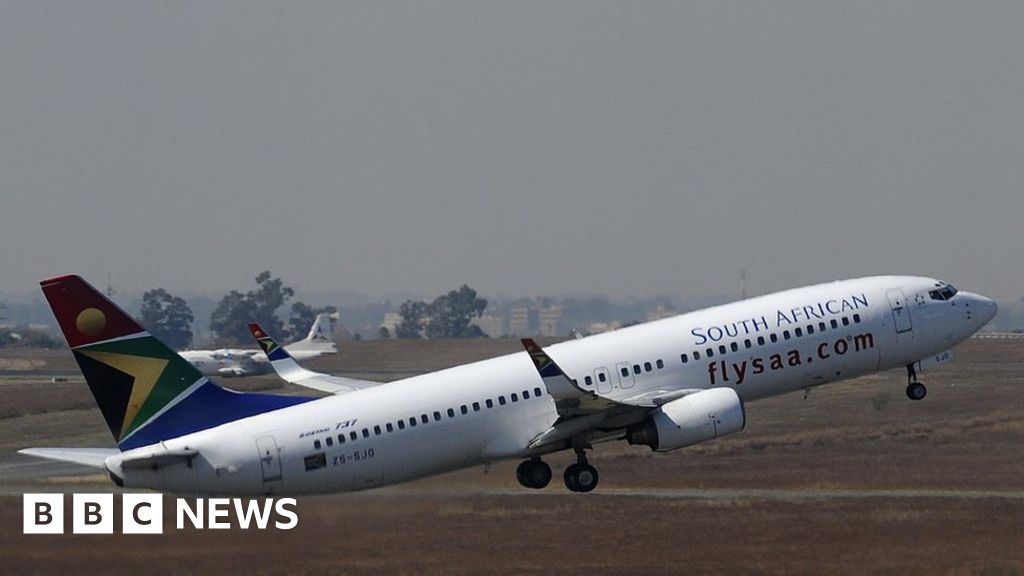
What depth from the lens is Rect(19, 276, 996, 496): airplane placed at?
5766 cm

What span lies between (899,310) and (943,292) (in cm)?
287

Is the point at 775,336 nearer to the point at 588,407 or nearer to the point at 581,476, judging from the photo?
the point at 588,407

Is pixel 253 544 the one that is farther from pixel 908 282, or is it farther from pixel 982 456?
pixel 982 456

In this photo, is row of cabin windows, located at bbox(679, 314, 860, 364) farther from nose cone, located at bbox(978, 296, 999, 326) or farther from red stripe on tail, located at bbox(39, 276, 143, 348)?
red stripe on tail, located at bbox(39, 276, 143, 348)

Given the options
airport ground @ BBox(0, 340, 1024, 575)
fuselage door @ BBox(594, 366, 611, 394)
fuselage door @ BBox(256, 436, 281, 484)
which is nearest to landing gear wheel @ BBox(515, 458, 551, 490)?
airport ground @ BBox(0, 340, 1024, 575)

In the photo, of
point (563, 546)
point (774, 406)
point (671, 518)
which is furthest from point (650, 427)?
point (774, 406)

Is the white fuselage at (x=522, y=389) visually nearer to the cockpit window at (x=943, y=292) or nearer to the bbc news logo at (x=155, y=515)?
the cockpit window at (x=943, y=292)

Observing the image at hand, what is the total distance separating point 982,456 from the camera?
91.1 metres

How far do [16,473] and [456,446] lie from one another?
138 feet

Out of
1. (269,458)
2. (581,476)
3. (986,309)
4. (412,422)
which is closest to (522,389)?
(412,422)

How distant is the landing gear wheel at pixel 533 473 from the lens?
6278 centimetres

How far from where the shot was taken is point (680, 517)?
74875mm

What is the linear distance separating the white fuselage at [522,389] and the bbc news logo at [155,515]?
7562mm

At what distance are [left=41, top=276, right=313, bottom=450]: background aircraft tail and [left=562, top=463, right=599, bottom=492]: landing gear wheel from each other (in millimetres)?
11219
